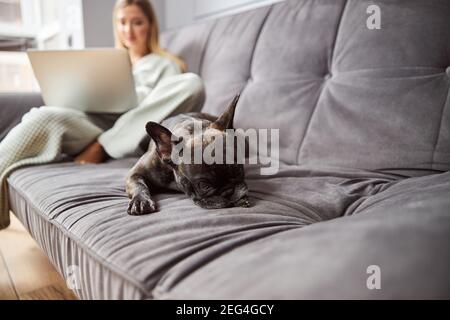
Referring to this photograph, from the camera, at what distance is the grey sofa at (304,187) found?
469 millimetres

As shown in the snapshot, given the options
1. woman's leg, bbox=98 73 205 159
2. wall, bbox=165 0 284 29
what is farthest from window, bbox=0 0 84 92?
woman's leg, bbox=98 73 205 159

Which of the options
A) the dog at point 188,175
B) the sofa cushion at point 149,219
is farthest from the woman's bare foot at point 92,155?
the dog at point 188,175

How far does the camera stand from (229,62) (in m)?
1.61

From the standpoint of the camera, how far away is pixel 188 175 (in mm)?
944

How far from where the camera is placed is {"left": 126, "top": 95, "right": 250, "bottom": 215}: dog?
88cm

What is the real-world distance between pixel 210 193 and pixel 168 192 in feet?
0.75

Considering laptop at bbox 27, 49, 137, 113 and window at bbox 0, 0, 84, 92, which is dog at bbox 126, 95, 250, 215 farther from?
window at bbox 0, 0, 84, 92

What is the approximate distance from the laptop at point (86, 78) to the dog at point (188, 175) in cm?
49

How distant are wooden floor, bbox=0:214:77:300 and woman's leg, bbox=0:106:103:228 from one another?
21 centimetres

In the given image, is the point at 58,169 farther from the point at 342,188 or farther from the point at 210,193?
the point at 342,188

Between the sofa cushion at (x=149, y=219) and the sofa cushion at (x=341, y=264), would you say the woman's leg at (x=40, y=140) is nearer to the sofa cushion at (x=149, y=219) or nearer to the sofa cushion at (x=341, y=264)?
the sofa cushion at (x=149, y=219)

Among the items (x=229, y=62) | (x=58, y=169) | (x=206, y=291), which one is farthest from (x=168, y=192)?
(x=229, y=62)

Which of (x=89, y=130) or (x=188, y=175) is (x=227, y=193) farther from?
(x=89, y=130)
